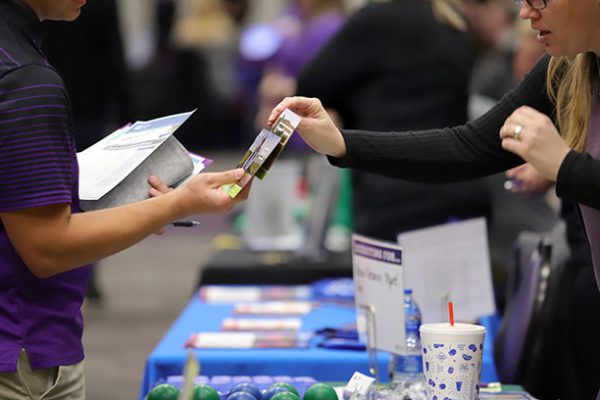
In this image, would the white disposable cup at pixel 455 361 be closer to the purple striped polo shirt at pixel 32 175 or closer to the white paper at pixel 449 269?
the purple striped polo shirt at pixel 32 175

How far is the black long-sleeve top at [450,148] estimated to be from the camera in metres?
2.42

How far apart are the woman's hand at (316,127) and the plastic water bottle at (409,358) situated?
1.49 feet

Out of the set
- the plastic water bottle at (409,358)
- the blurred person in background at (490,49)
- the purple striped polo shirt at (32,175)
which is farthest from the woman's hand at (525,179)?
the blurred person in background at (490,49)

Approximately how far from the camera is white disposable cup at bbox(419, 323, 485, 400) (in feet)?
6.86

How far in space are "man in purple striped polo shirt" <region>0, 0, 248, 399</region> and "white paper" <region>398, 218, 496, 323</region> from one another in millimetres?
1069

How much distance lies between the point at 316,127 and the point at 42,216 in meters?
0.64

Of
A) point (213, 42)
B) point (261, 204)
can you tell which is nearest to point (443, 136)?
point (261, 204)

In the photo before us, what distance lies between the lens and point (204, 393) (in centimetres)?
206

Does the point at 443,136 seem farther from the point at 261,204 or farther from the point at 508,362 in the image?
the point at 261,204

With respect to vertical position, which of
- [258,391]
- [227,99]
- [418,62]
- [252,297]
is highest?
[227,99]

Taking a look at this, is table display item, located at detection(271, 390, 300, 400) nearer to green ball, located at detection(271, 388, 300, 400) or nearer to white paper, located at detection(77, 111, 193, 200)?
green ball, located at detection(271, 388, 300, 400)

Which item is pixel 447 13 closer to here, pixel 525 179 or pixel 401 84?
pixel 401 84

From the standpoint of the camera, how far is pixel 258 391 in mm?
2148

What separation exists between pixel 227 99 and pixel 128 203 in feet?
46.5
